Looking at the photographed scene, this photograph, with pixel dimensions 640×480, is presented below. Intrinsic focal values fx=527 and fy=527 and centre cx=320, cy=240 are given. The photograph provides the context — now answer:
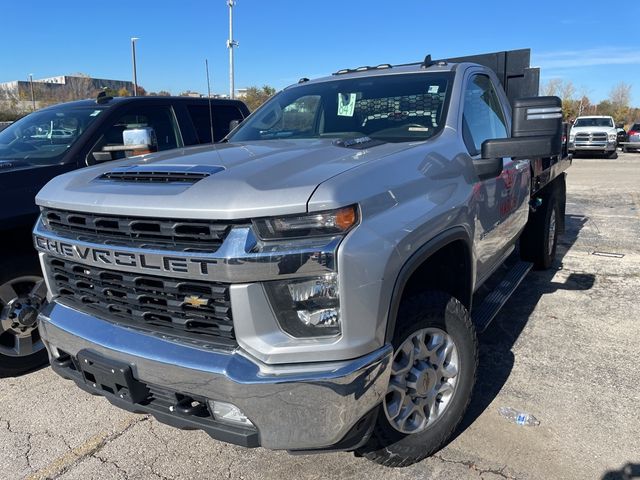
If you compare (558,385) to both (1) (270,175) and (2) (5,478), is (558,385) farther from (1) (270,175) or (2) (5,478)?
(2) (5,478)

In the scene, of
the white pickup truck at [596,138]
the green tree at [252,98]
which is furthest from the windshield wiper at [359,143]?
the white pickup truck at [596,138]

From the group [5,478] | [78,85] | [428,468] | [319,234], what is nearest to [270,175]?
[319,234]

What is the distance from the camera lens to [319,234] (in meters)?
2.02

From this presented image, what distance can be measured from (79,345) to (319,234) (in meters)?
1.30

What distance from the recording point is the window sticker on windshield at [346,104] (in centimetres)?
362

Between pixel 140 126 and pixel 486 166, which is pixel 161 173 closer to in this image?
pixel 486 166

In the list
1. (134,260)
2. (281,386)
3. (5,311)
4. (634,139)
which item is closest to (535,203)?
(281,386)

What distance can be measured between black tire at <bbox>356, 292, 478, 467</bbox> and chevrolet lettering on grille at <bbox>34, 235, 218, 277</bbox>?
3.13 feet

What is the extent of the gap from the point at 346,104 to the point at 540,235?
305 cm

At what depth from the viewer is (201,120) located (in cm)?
546

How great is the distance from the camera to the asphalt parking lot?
107 inches

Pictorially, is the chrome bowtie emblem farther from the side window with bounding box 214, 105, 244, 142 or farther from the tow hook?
the tow hook

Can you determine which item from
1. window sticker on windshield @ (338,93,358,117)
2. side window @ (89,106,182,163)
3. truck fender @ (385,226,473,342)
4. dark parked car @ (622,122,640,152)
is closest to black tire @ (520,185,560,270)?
window sticker on windshield @ (338,93,358,117)

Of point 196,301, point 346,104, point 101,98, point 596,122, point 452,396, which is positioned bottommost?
point 452,396
